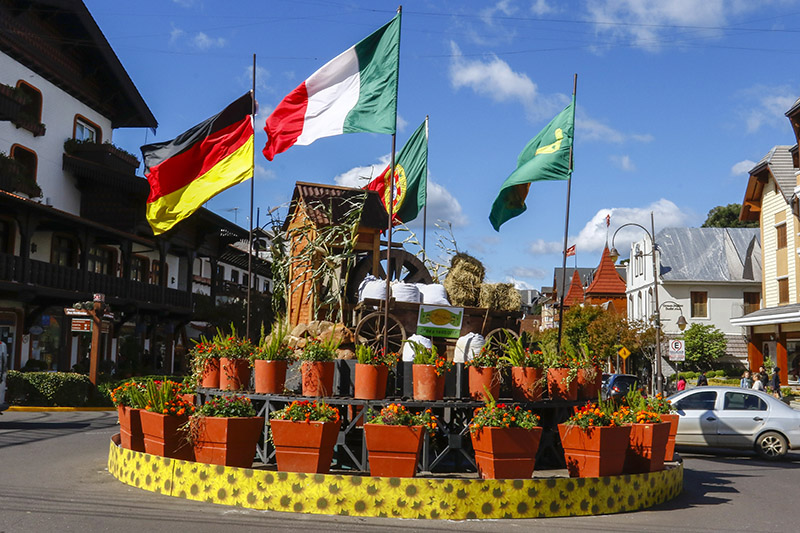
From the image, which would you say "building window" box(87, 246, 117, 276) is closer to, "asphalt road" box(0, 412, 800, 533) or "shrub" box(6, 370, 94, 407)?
"shrub" box(6, 370, 94, 407)

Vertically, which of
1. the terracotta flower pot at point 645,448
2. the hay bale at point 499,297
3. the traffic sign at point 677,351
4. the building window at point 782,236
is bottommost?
the terracotta flower pot at point 645,448

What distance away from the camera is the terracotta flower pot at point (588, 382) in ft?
36.3

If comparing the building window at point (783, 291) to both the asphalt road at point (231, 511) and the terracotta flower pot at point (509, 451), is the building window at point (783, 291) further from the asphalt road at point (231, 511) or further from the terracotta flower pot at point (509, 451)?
the terracotta flower pot at point (509, 451)

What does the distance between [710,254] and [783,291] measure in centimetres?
1381

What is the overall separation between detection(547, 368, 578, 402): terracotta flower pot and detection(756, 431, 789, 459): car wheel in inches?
275

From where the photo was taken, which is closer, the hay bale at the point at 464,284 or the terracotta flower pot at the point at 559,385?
the terracotta flower pot at the point at 559,385

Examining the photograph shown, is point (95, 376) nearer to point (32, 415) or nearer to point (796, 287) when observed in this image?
point (32, 415)

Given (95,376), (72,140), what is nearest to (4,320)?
(95,376)

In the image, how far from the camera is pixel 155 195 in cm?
1305

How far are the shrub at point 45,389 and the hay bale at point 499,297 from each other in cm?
1424

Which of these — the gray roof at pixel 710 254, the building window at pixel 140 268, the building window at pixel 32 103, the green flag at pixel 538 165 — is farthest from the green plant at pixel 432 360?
the gray roof at pixel 710 254

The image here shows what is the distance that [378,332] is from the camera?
47.2 ft

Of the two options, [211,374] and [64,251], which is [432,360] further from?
[64,251]

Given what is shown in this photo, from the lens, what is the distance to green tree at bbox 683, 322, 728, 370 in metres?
45.1
